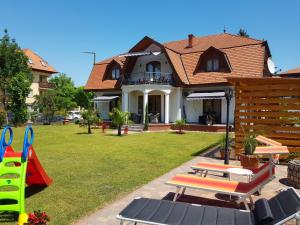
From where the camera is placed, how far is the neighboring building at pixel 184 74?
2412cm

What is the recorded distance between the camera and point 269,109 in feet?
35.5

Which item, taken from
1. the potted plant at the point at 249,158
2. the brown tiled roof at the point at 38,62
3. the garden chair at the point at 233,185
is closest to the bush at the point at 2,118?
the brown tiled roof at the point at 38,62

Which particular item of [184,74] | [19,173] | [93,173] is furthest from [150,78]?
[19,173]

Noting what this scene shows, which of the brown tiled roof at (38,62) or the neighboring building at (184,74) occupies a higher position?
the brown tiled roof at (38,62)

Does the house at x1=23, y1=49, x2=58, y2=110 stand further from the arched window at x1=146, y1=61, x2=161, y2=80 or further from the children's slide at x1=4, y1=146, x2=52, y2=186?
the children's slide at x1=4, y1=146, x2=52, y2=186

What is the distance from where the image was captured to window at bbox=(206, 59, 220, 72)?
25141 mm

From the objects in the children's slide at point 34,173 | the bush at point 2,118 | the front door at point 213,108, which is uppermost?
the front door at point 213,108

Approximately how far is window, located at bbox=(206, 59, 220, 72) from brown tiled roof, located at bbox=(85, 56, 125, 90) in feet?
30.9

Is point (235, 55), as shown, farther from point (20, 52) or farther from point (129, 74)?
point (20, 52)

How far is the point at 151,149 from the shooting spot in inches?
528

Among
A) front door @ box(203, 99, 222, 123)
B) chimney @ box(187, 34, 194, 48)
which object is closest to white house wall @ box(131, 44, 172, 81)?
chimney @ box(187, 34, 194, 48)

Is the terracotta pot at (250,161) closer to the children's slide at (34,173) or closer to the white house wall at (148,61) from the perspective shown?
the children's slide at (34,173)

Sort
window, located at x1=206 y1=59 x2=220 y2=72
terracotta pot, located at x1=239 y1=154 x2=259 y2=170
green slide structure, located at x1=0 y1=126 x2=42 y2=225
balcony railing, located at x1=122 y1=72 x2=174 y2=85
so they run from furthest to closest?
1. balcony railing, located at x1=122 y1=72 x2=174 y2=85
2. window, located at x1=206 y1=59 x2=220 y2=72
3. terracotta pot, located at x1=239 y1=154 x2=259 y2=170
4. green slide structure, located at x1=0 y1=126 x2=42 y2=225

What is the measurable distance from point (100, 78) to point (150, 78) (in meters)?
Answer: 8.37
